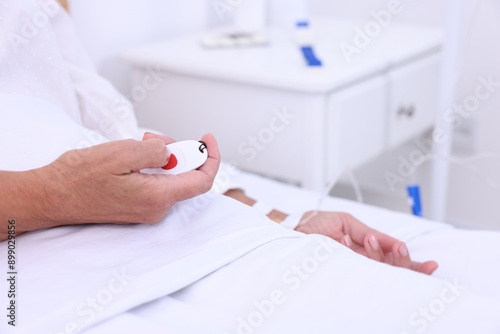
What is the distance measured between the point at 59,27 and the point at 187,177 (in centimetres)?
49

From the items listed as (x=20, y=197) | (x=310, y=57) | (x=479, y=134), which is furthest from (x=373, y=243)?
(x=479, y=134)

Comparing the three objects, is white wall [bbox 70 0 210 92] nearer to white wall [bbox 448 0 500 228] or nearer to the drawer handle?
the drawer handle

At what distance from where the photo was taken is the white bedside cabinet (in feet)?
3.96

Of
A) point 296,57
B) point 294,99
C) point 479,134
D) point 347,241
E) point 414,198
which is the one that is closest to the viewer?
point 347,241

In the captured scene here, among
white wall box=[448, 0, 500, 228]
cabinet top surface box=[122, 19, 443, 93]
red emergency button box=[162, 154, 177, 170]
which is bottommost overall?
white wall box=[448, 0, 500, 228]

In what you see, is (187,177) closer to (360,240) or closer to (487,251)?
(360,240)

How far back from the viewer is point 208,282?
62 cm

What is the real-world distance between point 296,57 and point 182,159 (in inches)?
28.3

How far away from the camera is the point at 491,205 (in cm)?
182

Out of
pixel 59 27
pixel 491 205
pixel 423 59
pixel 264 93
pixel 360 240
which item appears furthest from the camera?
pixel 491 205

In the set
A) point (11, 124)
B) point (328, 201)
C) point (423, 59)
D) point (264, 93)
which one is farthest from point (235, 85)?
point (11, 124)

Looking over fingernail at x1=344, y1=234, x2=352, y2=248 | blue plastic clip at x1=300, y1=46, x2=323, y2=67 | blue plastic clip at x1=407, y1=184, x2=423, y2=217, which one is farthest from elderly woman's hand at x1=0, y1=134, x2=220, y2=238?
blue plastic clip at x1=300, y1=46, x2=323, y2=67

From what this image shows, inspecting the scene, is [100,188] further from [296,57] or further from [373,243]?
[296,57]

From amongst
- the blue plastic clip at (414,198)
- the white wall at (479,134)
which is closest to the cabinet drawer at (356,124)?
the blue plastic clip at (414,198)
